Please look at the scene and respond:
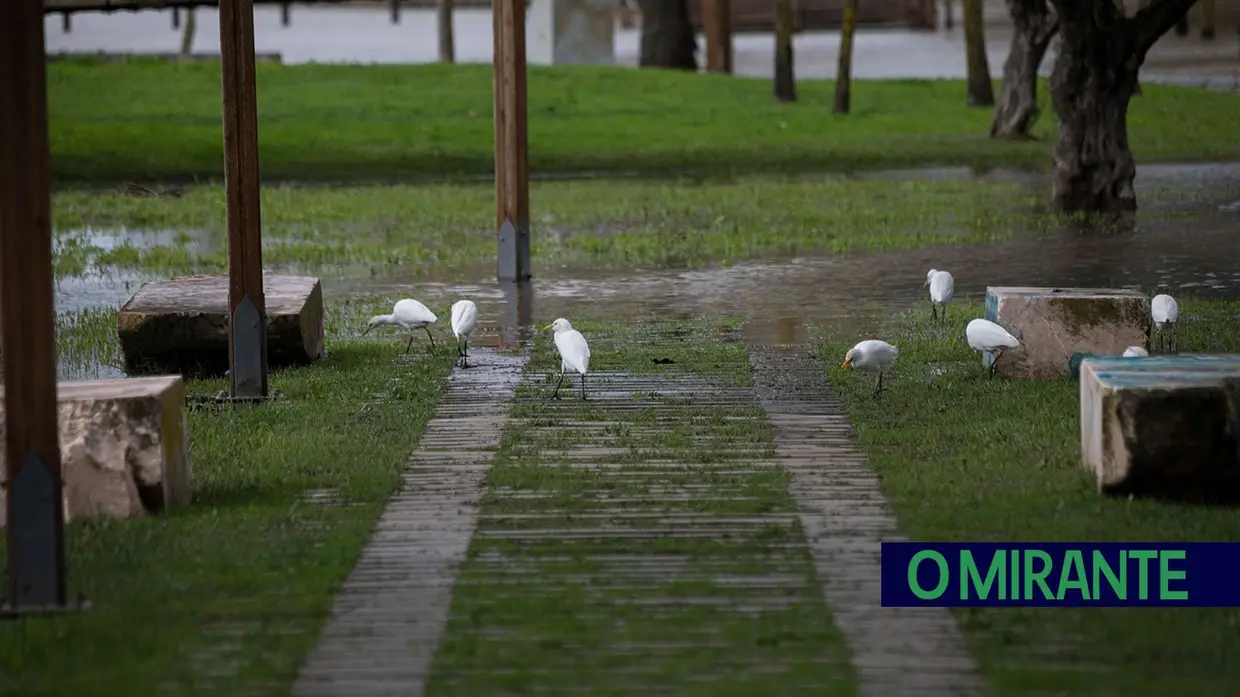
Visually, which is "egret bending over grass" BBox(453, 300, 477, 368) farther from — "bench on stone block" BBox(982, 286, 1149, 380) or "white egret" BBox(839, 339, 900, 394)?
"bench on stone block" BBox(982, 286, 1149, 380)

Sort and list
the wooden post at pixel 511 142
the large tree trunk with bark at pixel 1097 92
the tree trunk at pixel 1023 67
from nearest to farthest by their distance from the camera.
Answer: the wooden post at pixel 511 142 < the large tree trunk with bark at pixel 1097 92 < the tree trunk at pixel 1023 67

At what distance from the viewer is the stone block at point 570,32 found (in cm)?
3953

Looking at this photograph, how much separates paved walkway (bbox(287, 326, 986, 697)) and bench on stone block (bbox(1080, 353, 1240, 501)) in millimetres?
933

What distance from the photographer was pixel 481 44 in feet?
156

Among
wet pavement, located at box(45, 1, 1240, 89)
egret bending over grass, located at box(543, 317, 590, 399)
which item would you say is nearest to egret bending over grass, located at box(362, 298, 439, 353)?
egret bending over grass, located at box(543, 317, 590, 399)

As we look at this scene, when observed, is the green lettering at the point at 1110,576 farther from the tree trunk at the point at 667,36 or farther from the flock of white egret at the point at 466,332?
the tree trunk at the point at 667,36

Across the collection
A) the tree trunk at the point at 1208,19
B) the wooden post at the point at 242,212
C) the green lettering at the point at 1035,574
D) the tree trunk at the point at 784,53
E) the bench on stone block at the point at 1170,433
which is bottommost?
the green lettering at the point at 1035,574

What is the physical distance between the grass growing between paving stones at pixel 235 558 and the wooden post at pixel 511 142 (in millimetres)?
4637

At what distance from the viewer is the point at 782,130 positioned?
29531mm

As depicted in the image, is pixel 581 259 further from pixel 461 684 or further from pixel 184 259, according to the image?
pixel 461 684

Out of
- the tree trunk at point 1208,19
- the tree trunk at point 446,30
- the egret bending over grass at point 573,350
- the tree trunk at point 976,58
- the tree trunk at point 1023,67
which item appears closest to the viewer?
the egret bending over grass at point 573,350

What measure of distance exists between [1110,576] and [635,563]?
1619 millimetres

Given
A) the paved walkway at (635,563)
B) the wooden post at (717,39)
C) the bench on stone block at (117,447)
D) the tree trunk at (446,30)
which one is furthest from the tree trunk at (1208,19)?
the bench on stone block at (117,447)

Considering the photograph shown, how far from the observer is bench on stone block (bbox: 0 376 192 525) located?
7574mm
